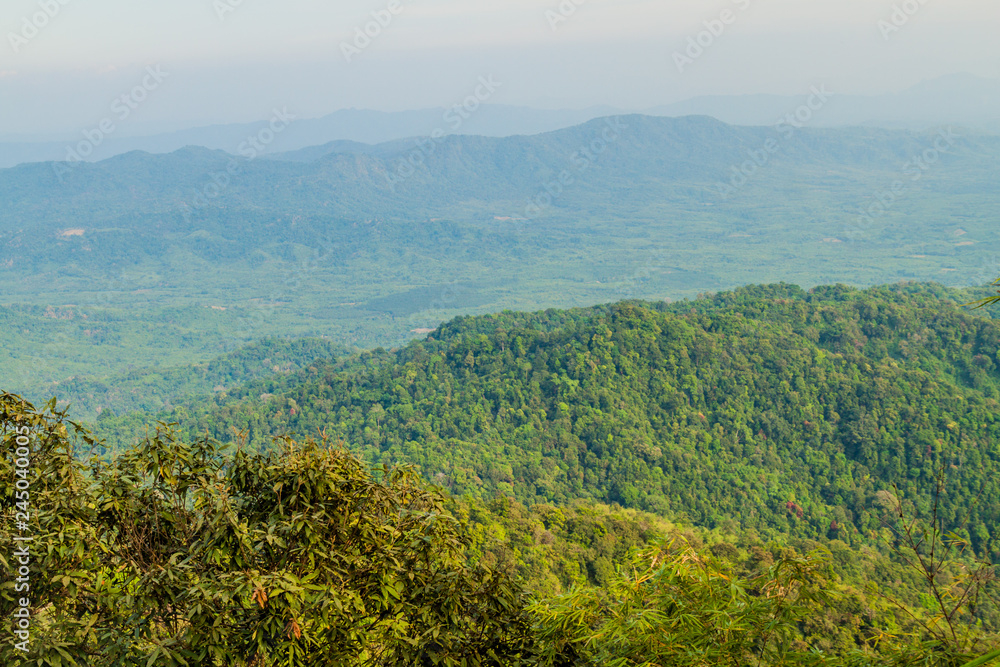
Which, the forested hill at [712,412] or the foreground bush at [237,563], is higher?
the foreground bush at [237,563]

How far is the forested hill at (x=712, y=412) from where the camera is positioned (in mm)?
29984

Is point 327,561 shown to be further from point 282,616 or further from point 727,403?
point 727,403

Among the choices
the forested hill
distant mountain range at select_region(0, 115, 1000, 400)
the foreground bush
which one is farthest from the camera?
distant mountain range at select_region(0, 115, 1000, 400)

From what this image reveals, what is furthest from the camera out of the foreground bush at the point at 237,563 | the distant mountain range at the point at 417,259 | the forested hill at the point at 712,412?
the distant mountain range at the point at 417,259

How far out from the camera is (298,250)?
167 metres

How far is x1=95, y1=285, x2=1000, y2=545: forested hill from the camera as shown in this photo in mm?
29984

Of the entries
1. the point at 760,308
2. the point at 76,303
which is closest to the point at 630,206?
the point at 76,303

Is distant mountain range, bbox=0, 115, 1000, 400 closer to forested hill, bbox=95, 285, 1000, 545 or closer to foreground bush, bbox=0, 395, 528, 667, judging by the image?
forested hill, bbox=95, 285, 1000, 545

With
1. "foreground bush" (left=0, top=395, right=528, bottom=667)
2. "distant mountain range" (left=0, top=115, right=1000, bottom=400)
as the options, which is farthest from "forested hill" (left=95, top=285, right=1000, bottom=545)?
"distant mountain range" (left=0, top=115, right=1000, bottom=400)

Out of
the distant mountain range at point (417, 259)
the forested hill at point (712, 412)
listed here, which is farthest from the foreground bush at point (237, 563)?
the distant mountain range at point (417, 259)

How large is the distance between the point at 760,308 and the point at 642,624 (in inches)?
1600

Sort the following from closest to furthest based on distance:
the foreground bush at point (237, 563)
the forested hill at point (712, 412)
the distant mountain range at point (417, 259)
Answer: the foreground bush at point (237, 563)
the forested hill at point (712, 412)
the distant mountain range at point (417, 259)

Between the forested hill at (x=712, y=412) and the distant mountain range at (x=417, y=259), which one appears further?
the distant mountain range at (x=417, y=259)

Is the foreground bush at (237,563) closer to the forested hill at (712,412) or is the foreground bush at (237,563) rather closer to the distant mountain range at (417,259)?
the forested hill at (712,412)
